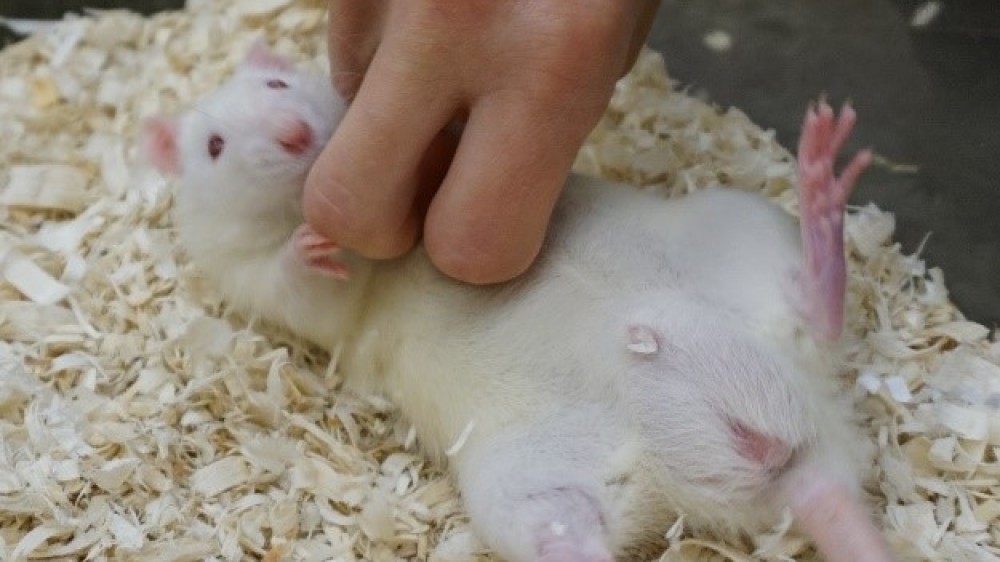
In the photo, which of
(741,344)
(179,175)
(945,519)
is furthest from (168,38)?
(945,519)

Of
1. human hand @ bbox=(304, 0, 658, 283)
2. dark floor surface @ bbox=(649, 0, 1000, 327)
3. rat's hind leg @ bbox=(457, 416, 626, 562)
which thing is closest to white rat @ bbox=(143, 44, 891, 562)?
rat's hind leg @ bbox=(457, 416, 626, 562)

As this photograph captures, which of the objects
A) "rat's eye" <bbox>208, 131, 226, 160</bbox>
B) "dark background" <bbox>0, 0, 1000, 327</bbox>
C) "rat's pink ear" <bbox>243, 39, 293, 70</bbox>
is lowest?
"rat's eye" <bbox>208, 131, 226, 160</bbox>

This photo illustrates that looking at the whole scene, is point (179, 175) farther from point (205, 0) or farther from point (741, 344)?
point (741, 344)

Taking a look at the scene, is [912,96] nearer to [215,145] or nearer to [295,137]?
[295,137]

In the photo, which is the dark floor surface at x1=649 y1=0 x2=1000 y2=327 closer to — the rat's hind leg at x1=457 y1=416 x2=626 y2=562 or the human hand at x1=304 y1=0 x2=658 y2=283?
the human hand at x1=304 y1=0 x2=658 y2=283

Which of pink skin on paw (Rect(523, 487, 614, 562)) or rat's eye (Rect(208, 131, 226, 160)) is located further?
rat's eye (Rect(208, 131, 226, 160))

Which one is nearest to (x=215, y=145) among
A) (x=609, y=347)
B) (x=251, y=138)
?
(x=251, y=138)
